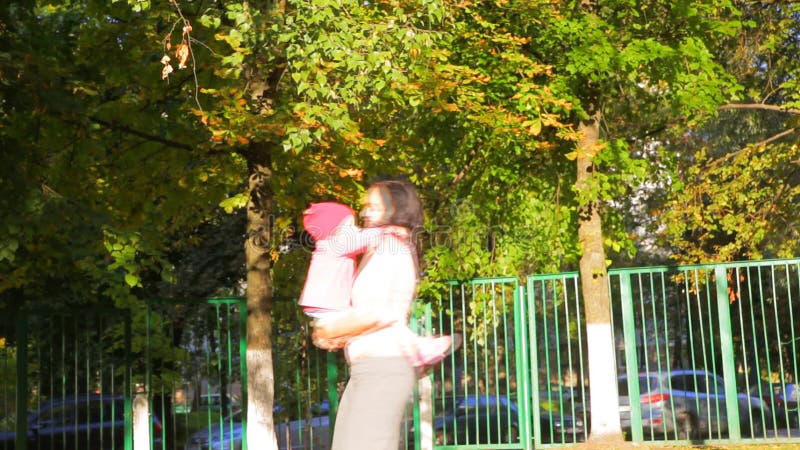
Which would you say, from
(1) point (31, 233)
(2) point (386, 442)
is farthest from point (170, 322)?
(2) point (386, 442)

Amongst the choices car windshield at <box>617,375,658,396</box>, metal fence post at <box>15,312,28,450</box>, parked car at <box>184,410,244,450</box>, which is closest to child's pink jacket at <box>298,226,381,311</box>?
metal fence post at <box>15,312,28,450</box>

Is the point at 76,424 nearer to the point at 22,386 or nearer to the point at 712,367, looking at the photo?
the point at 22,386

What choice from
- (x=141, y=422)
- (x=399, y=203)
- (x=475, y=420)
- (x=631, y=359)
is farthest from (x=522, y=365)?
(x=399, y=203)

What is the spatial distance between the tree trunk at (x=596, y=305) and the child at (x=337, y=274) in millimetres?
8729

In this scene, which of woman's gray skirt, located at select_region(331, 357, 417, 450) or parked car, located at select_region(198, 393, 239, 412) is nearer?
woman's gray skirt, located at select_region(331, 357, 417, 450)

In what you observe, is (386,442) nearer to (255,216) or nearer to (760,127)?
(255,216)

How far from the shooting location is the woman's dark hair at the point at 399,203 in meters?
4.76

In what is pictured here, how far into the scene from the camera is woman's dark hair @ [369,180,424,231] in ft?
15.6

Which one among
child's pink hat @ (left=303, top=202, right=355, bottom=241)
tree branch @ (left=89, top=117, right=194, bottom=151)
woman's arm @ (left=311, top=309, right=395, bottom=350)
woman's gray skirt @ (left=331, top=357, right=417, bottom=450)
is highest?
tree branch @ (left=89, top=117, right=194, bottom=151)

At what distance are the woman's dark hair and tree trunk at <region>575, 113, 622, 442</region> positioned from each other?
Result: 884cm

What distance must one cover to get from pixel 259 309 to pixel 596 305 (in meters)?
4.78

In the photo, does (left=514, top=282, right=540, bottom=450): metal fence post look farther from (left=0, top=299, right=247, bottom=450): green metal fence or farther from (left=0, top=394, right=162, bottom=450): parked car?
(left=0, top=394, right=162, bottom=450): parked car

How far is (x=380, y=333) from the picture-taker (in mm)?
4602

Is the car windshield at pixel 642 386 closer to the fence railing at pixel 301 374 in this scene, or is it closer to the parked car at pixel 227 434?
the fence railing at pixel 301 374
